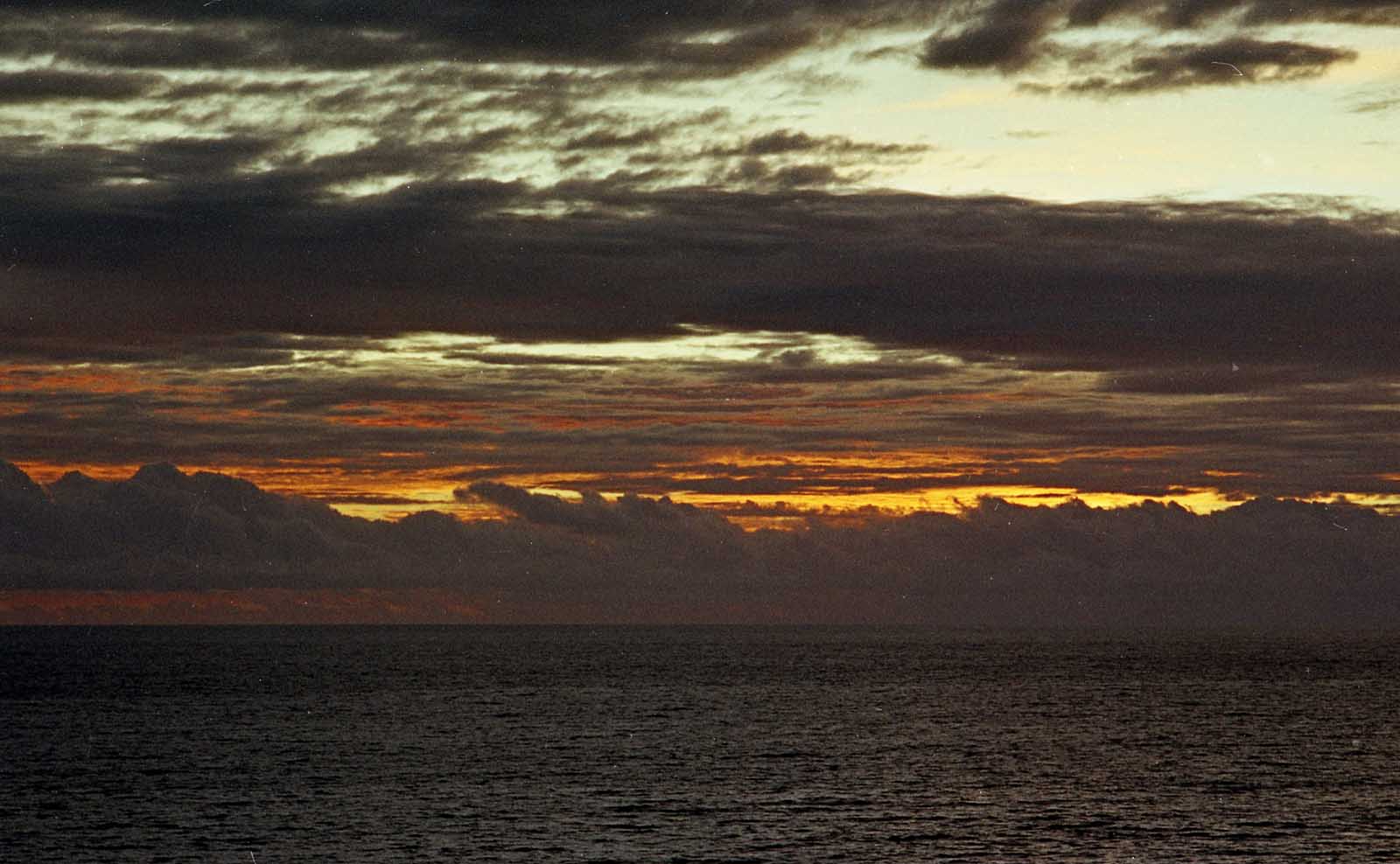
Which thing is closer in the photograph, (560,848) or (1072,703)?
(560,848)

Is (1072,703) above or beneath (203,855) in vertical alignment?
beneath

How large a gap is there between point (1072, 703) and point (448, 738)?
300 feet

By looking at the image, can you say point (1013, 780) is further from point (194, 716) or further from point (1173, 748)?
point (194, 716)

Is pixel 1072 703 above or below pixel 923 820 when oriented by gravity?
below

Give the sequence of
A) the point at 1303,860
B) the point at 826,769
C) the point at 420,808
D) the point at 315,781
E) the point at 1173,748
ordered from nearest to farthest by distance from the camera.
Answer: the point at 1303,860 → the point at 420,808 → the point at 315,781 → the point at 826,769 → the point at 1173,748

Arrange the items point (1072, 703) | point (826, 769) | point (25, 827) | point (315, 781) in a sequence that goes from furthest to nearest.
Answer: point (1072, 703) < point (826, 769) < point (315, 781) < point (25, 827)

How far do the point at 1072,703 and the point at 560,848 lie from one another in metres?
126

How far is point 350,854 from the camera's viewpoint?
257ft

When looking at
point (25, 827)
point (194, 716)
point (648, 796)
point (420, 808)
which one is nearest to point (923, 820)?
point (648, 796)

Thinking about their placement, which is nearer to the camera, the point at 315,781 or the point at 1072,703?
the point at 315,781

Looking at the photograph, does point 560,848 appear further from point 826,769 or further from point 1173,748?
point 1173,748

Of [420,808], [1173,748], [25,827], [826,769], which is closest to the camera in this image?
[25,827]

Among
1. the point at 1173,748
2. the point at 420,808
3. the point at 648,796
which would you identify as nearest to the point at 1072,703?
the point at 1173,748

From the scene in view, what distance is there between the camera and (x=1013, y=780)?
109 m
